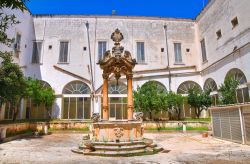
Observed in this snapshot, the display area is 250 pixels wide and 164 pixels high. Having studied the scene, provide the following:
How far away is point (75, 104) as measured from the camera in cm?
2767

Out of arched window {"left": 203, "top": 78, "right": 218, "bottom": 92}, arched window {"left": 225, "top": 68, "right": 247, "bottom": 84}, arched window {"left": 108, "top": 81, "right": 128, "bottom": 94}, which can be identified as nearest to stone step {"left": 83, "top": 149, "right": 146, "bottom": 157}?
arched window {"left": 225, "top": 68, "right": 247, "bottom": 84}

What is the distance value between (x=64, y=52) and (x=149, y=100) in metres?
13.2

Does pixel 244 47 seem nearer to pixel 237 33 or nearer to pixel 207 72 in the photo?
pixel 237 33

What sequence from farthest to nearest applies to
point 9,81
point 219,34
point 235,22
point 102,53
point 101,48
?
point 101,48
point 102,53
point 219,34
point 235,22
point 9,81

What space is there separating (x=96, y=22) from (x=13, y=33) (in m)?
9.98

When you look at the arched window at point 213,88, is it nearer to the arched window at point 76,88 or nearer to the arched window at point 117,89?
the arched window at point 117,89

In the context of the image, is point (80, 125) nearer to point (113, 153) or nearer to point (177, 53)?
point (113, 153)

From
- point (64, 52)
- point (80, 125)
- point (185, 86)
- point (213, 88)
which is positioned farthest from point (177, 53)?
point (80, 125)

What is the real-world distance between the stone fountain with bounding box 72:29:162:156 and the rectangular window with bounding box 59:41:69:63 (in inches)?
664

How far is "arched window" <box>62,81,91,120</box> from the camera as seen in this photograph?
2764cm

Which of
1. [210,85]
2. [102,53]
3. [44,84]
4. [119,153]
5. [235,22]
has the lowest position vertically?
[119,153]

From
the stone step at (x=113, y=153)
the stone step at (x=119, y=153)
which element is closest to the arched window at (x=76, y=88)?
the stone step at (x=119, y=153)

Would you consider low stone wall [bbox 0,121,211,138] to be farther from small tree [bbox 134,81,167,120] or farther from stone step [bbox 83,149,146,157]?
stone step [bbox 83,149,146,157]

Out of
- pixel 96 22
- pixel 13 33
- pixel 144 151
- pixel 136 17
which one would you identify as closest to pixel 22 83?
pixel 13 33
